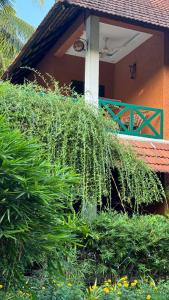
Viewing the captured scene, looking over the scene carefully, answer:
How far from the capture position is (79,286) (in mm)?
5766

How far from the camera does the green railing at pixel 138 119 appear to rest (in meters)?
9.62

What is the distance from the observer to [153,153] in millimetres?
9633

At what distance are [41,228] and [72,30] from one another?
7364 mm

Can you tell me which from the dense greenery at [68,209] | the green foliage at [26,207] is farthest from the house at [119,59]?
the green foliage at [26,207]

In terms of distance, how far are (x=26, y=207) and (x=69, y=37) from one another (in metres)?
7.58

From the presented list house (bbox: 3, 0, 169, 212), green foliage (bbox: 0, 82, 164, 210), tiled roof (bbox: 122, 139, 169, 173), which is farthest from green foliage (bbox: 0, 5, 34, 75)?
green foliage (bbox: 0, 82, 164, 210)

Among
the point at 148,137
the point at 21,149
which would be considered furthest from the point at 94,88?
the point at 21,149

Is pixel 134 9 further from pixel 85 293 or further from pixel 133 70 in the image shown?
pixel 85 293

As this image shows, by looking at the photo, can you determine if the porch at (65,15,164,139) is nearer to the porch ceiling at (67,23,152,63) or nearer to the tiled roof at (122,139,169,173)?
the porch ceiling at (67,23,152,63)

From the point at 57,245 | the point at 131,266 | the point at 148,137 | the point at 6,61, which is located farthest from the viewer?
the point at 6,61

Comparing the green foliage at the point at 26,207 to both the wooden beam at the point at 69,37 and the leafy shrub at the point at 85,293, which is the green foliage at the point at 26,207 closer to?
the leafy shrub at the point at 85,293

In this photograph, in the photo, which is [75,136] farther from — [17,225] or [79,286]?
[17,225]

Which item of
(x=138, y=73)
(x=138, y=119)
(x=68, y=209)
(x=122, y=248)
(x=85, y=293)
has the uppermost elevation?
(x=138, y=73)

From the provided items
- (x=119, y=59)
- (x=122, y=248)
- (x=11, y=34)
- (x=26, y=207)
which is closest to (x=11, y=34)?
(x=11, y=34)
